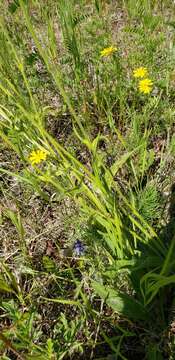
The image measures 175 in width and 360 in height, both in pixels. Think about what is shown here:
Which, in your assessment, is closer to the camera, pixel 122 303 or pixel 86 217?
pixel 122 303

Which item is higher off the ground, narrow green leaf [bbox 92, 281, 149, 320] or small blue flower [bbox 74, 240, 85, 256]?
small blue flower [bbox 74, 240, 85, 256]

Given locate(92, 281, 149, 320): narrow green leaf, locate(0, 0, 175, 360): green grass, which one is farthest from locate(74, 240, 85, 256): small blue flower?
locate(92, 281, 149, 320): narrow green leaf

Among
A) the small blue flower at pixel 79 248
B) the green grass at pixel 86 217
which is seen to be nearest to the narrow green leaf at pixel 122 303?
the green grass at pixel 86 217

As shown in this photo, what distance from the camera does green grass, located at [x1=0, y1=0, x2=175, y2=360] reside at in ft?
3.35

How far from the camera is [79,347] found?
1.07 meters

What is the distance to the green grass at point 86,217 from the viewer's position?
3.35 ft

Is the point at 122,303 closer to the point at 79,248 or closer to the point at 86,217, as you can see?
the point at 79,248

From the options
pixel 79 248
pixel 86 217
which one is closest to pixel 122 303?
pixel 79 248

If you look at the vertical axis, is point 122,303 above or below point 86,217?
below

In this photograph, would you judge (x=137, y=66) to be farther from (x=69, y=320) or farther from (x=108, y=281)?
(x=69, y=320)

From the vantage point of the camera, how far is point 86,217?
132cm

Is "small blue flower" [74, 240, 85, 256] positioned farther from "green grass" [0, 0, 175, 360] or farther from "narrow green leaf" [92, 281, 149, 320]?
"narrow green leaf" [92, 281, 149, 320]

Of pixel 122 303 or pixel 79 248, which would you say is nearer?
pixel 122 303

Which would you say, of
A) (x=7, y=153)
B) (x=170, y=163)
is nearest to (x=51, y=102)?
(x=7, y=153)
